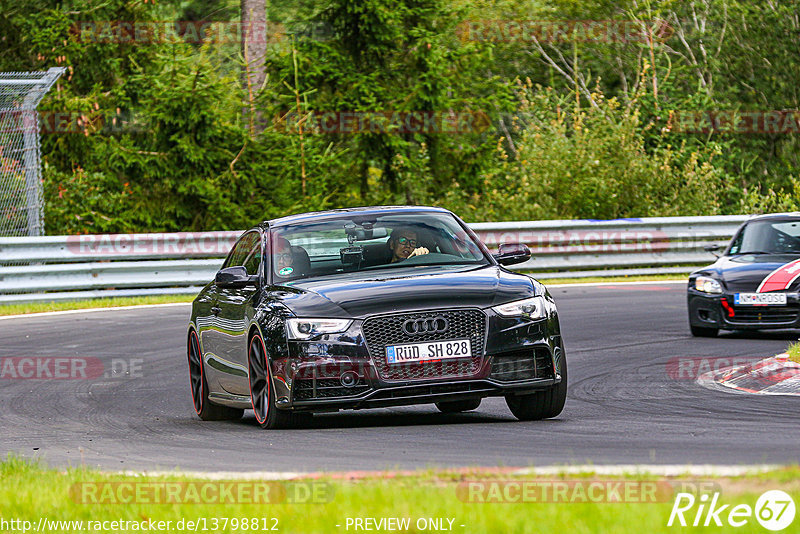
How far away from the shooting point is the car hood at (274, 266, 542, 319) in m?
8.80

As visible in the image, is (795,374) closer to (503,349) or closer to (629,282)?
(503,349)

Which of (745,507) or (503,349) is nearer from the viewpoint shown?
(745,507)

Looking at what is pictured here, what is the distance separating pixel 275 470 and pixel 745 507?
2661 millimetres

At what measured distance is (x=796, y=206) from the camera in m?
29.9

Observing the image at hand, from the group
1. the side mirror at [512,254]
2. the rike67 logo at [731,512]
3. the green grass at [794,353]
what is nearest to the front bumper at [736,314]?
the green grass at [794,353]

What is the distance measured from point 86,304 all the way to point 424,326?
12873mm

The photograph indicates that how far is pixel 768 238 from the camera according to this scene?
16.4m

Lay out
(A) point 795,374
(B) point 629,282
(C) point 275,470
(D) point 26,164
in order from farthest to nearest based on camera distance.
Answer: (B) point 629,282 < (D) point 26,164 < (A) point 795,374 < (C) point 275,470

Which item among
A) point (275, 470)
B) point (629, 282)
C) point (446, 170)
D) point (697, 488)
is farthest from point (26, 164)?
point (697, 488)

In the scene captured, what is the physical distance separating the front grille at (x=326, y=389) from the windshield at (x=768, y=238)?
853 cm

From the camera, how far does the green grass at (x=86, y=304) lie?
1988cm

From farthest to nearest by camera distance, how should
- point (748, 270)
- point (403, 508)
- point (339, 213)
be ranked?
point (748, 270)
point (339, 213)
point (403, 508)

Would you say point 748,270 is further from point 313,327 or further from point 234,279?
point 313,327

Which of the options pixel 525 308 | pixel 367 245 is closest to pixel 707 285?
pixel 367 245
